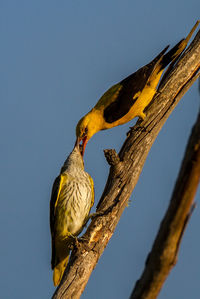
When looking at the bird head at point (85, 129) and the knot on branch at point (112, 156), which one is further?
the bird head at point (85, 129)

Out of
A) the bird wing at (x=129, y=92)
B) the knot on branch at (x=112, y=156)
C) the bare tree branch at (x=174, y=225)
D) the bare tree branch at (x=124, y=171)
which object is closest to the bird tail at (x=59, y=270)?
the bare tree branch at (x=124, y=171)

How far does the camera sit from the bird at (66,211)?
19.6 ft

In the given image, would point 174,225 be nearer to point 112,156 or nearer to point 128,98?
point 112,156

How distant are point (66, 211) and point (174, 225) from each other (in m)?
3.68

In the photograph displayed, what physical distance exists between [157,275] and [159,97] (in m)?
3.94

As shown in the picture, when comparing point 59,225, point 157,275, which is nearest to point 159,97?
point 59,225

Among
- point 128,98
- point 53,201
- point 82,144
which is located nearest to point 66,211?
point 53,201

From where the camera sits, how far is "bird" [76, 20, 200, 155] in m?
6.54

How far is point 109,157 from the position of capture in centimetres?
526

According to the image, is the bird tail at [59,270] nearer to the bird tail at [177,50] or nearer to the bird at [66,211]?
the bird at [66,211]

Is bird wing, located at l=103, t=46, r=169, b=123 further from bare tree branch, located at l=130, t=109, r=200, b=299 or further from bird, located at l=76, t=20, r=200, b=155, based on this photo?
bare tree branch, located at l=130, t=109, r=200, b=299

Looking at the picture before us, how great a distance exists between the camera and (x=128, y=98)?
683 centimetres

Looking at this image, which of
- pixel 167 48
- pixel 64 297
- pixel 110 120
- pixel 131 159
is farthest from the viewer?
pixel 110 120

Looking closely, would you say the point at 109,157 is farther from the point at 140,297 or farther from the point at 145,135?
the point at 140,297
